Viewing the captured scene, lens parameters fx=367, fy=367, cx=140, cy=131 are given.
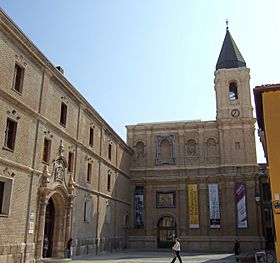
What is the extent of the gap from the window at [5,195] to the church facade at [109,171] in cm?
5

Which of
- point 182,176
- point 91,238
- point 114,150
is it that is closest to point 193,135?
point 182,176

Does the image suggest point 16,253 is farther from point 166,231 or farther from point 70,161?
point 166,231

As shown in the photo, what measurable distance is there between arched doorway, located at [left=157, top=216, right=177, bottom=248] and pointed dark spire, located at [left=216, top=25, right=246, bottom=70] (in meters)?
19.3

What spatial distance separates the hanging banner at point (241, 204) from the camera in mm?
37875

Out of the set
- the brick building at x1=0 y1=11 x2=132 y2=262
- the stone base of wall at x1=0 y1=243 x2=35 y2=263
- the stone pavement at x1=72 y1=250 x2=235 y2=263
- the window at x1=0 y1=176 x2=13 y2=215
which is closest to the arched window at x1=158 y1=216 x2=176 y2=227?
the brick building at x1=0 y1=11 x2=132 y2=262

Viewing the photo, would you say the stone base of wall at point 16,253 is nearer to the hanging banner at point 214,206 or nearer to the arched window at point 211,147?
the hanging banner at point 214,206

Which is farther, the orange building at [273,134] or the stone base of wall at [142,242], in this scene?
the stone base of wall at [142,242]

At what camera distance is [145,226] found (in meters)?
40.3

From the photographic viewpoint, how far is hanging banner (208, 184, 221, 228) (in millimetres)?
38562

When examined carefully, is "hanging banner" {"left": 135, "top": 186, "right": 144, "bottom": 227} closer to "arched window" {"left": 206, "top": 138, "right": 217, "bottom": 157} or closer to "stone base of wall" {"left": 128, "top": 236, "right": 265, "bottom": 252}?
"stone base of wall" {"left": 128, "top": 236, "right": 265, "bottom": 252}

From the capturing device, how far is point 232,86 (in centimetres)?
4412

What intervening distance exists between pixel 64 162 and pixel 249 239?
73.9 ft

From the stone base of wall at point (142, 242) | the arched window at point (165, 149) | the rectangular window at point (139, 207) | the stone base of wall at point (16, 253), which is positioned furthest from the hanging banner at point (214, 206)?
the stone base of wall at point (16, 253)

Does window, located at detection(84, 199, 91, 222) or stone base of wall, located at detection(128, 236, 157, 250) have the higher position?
window, located at detection(84, 199, 91, 222)
